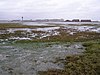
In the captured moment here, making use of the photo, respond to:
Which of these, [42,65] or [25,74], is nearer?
[25,74]

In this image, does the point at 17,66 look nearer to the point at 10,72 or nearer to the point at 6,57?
the point at 10,72

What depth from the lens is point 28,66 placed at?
16875mm

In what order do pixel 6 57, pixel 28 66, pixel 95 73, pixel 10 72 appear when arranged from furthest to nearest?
1. pixel 6 57
2. pixel 28 66
3. pixel 10 72
4. pixel 95 73

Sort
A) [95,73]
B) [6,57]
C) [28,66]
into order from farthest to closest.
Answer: [6,57] < [28,66] < [95,73]

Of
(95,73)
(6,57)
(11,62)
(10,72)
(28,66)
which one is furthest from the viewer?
(6,57)

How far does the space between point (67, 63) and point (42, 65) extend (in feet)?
6.31

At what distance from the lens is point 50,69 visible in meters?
15.9

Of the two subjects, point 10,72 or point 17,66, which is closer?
point 10,72

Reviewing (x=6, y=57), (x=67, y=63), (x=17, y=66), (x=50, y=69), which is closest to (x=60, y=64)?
(x=67, y=63)

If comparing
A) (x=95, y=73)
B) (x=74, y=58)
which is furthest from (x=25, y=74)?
(x=74, y=58)

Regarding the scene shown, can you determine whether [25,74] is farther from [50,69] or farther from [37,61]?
[37,61]

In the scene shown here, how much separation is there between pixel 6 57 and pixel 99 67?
29.2 ft

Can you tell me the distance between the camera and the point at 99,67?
15305 mm

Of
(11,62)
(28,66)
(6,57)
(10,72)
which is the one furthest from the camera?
(6,57)
